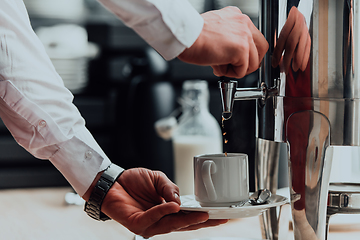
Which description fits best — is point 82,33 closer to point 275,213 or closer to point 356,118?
point 275,213

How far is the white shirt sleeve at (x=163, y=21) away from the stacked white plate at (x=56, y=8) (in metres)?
1.22

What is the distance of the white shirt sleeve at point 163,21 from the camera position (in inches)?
14.9

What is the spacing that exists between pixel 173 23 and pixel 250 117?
14.8 inches

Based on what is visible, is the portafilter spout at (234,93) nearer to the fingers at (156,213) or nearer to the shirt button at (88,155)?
the fingers at (156,213)

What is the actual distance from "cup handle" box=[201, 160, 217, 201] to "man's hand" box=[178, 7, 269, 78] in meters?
0.10

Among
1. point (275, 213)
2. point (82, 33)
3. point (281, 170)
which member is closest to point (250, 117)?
point (281, 170)

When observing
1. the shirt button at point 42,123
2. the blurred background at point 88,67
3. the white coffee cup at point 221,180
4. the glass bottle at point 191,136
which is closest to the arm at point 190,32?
the white coffee cup at point 221,180

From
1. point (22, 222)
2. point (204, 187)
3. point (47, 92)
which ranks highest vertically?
point (47, 92)

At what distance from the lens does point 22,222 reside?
0.72 meters

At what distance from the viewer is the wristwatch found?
548mm

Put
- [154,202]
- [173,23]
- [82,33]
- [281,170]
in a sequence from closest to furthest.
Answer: [173,23] < [154,202] < [281,170] < [82,33]

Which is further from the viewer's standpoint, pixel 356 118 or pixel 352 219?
pixel 352 219

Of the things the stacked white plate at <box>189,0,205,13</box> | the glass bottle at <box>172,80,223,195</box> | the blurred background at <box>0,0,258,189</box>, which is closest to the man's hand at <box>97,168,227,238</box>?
the glass bottle at <box>172,80,223,195</box>

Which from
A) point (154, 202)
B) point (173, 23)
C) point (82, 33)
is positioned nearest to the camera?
point (173, 23)
